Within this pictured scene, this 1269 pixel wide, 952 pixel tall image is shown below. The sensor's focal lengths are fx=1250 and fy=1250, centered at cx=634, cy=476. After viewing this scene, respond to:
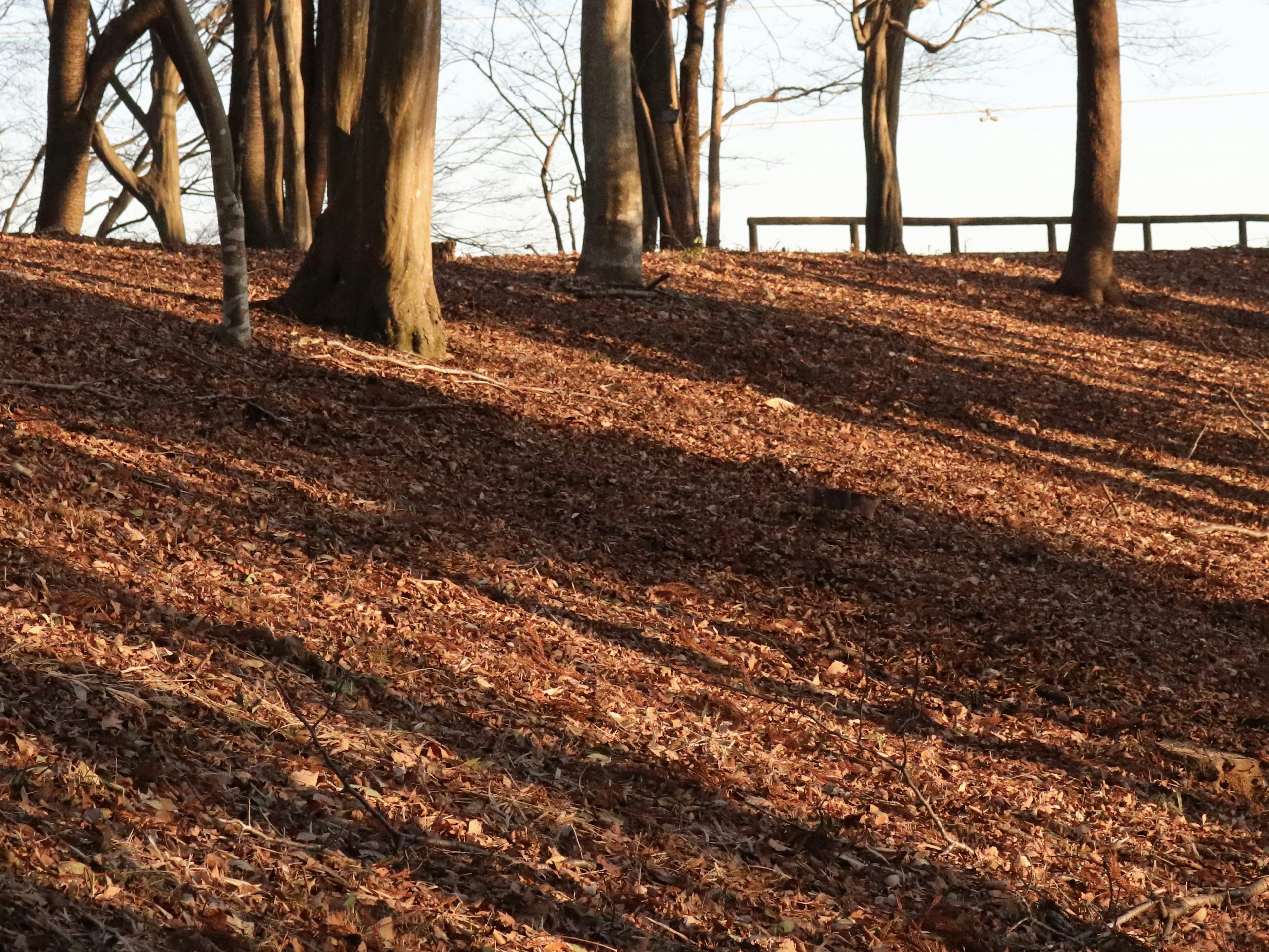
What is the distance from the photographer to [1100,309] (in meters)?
16.2

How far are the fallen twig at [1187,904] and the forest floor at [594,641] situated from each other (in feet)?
0.17

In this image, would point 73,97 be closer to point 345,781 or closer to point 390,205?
point 390,205

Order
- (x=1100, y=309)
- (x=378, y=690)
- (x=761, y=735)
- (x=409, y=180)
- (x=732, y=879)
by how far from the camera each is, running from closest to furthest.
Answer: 1. (x=732, y=879)
2. (x=378, y=690)
3. (x=761, y=735)
4. (x=409, y=180)
5. (x=1100, y=309)

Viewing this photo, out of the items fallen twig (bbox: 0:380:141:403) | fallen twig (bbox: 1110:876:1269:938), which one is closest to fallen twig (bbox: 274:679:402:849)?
fallen twig (bbox: 1110:876:1269:938)

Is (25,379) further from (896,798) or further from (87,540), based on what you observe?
(896,798)

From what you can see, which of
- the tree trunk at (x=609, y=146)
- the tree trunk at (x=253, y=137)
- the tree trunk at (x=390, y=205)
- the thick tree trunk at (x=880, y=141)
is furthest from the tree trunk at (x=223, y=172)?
the thick tree trunk at (x=880, y=141)

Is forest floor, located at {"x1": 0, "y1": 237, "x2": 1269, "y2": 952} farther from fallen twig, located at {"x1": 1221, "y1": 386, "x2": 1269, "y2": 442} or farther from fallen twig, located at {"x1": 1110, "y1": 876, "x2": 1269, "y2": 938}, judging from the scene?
fallen twig, located at {"x1": 1221, "y1": 386, "x2": 1269, "y2": 442}

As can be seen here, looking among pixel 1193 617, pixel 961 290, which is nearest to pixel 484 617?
pixel 1193 617

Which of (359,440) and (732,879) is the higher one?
(359,440)

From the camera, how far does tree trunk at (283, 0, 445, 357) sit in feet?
33.4

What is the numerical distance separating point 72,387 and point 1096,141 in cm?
1271

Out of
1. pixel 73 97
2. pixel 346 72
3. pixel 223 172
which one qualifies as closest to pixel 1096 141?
pixel 346 72

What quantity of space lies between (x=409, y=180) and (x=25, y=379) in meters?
3.53

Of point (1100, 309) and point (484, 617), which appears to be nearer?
point (484, 617)
